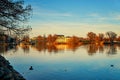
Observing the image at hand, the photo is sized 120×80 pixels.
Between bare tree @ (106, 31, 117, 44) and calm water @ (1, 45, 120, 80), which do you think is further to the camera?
bare tree @ (106, 31, 117, 44)

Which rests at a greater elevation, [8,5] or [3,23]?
[8,5]

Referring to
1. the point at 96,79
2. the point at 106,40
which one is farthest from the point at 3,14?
the point at 106,40

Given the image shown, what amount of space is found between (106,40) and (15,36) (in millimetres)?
181954

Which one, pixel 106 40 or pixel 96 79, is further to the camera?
pixel 106 40

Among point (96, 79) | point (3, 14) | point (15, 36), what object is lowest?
point (96, 79)

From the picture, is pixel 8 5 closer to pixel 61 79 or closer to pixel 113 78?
pixel 61 79

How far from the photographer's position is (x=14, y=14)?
13828 millimetres

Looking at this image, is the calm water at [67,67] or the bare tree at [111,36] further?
the bare tree at [111,36]

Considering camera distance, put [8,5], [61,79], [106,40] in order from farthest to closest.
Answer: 1. [106,40]
2. [61,79]
3. [8,5]

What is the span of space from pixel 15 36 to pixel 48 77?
42.6 ft

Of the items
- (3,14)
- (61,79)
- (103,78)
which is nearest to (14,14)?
(3,14)

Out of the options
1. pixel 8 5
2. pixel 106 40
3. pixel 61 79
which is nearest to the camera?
pixel 8 5

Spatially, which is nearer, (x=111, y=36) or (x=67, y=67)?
(x=67, y=67)

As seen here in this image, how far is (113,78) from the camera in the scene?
2647cm
